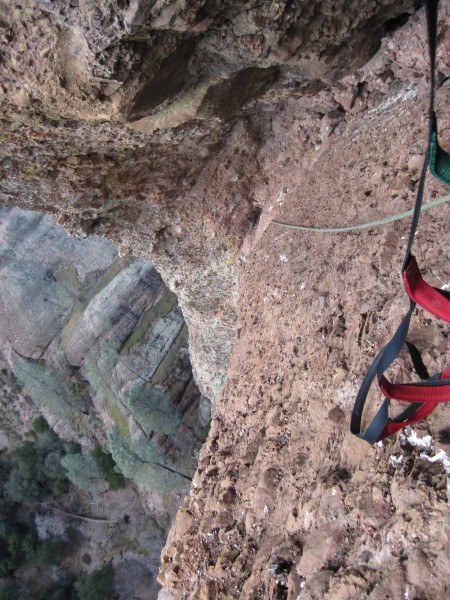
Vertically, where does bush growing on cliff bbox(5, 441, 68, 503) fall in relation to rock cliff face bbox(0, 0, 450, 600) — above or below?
below

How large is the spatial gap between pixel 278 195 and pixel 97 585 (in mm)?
11226

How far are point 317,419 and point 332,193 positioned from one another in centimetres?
175

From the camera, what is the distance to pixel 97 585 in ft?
38.6

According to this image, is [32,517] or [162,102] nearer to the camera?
[162,102]

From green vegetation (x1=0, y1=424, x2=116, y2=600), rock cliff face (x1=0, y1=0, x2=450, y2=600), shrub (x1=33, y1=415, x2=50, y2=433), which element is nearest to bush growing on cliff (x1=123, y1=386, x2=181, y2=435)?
green vegetation (x1=0, y1=424, x2=116, y2=600)

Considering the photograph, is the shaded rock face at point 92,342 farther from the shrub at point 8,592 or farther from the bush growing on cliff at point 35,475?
the shrub at point 8,592

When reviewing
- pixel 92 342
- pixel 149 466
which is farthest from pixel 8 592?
pixel 92 342

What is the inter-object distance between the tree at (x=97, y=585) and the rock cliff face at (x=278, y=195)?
10519 millimetres

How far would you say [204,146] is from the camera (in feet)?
12.4

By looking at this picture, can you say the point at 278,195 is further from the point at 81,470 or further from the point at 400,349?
the point at 81,470

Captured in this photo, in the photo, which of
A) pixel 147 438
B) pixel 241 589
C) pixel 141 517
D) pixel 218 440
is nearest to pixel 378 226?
pixel 218 440

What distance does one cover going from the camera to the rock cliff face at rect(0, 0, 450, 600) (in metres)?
1.75

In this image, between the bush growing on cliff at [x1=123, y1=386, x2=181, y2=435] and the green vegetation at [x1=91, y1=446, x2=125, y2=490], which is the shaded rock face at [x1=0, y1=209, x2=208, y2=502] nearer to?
the bush growing on cliff at [x1=123, y1=386, x2=181, y2=435]

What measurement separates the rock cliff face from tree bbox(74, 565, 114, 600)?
10519 mm
